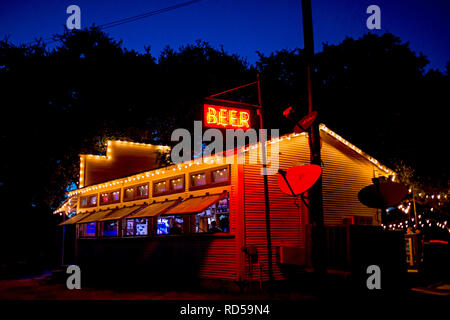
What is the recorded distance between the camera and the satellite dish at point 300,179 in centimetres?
841

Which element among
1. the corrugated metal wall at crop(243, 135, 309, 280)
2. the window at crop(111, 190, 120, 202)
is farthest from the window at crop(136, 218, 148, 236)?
the corrugated metal wall at crop(243, 135, 309, 280)

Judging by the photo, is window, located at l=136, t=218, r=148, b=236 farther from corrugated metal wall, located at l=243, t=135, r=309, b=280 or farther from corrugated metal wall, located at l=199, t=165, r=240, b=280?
corrugated metal wall, located at l=243, t=135, r=309, b=280

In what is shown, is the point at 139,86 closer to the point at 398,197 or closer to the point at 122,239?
the point at 122,239

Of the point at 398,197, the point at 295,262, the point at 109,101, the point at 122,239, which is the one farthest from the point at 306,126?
the point at 109,101

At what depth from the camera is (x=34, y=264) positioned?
23.4 meters

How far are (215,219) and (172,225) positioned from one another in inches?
99.6

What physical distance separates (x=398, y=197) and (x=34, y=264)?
21456 millimetres

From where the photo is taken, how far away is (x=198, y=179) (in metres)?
14.4

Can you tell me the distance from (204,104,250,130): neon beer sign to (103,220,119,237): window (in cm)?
814

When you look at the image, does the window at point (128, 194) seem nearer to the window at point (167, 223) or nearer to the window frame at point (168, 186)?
the window frame at point (168, 186)

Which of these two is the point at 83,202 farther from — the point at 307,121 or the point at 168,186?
the point at 307,121

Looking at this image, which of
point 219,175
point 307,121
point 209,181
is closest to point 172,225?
point 209,181

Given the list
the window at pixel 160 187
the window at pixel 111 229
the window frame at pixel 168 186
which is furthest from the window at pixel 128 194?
the window at pixel 160 187

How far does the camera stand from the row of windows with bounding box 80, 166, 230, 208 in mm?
13406
